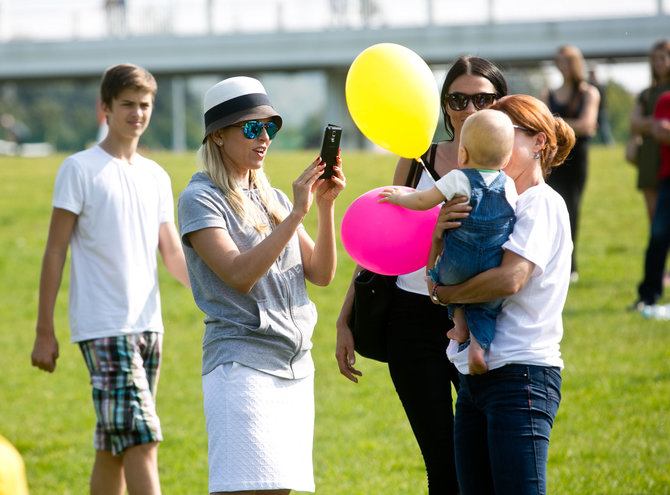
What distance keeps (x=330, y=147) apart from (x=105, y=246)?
4.73ft

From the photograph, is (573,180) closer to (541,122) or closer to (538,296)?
(541,122)

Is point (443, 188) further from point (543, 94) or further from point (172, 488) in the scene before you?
point (543, 94)

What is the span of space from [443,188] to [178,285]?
8.74 meters

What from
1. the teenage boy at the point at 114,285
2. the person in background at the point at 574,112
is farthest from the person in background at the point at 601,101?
the teenage boy at the point at 114,285

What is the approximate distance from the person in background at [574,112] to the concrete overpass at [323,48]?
25951mm

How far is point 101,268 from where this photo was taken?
409 centimetres

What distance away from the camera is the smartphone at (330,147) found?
314 cm

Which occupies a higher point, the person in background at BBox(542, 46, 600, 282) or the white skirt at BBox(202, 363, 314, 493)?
the person in background at BBox(542, 46, 600, 282)

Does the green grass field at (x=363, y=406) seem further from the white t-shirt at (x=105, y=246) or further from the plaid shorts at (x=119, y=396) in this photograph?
the white t-shirt at (x=105, y=246)

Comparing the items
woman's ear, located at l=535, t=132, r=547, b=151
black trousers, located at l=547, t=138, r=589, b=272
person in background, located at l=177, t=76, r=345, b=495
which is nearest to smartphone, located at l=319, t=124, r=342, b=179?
person in background, located at l=177, t=76, r=345, b=495

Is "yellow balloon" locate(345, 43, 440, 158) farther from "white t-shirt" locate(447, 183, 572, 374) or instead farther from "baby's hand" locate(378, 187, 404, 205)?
"white t-shirt" locate(447, 183, 572, 374)

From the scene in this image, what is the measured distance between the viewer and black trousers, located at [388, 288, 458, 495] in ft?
11.5

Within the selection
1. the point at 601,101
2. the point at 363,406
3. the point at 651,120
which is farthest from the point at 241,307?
the point at 601,101

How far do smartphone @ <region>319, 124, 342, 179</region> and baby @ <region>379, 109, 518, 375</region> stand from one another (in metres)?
0.46
